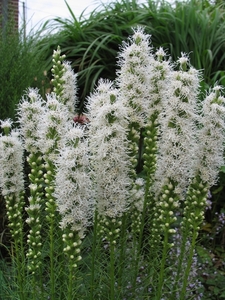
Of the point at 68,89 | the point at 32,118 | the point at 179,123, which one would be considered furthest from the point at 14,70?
the point at 179,123

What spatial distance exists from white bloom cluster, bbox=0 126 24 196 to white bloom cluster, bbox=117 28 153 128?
712 millimetres

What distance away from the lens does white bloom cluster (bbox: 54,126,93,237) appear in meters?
2.15

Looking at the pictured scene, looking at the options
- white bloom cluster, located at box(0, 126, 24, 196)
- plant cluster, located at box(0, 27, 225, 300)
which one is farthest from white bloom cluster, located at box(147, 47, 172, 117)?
white bloom cluster, located at box(0, 126, 24, 196)

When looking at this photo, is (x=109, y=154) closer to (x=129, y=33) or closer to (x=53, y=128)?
(x=53, y=128)

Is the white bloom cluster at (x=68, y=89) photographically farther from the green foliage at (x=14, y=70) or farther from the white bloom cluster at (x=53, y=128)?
the green foliage at (x=14, y=70)

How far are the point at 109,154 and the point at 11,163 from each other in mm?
762

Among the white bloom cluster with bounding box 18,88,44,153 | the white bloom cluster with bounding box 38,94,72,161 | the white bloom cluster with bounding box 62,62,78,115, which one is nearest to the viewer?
the white bloom cluster with bounding box 38,94,72,161

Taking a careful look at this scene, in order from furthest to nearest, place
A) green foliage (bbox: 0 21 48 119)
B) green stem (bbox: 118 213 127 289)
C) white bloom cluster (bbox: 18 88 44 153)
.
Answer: green foliage (bbox: 0 21 48 119) < green stem (bbox: 118 213 127 289) < white bloom cluster (bbox: 18 88 44 153)

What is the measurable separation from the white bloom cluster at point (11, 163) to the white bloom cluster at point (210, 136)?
1.07 meters

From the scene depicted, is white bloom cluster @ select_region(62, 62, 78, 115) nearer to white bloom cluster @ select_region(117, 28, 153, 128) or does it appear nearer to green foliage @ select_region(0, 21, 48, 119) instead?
white bloom cluster @ select_region(117, 28, 153, 128)

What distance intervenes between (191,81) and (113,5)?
5490 millimetres

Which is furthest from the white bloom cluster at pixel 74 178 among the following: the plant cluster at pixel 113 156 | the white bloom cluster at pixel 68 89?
the white bloom cluster at pixel 68 89

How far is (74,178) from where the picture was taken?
7.09ft

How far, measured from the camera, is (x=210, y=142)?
2598 mm
